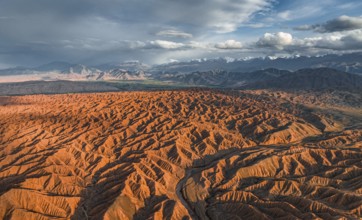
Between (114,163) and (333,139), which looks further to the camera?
(333,139)

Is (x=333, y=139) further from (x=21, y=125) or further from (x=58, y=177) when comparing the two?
(x=21, y=125)

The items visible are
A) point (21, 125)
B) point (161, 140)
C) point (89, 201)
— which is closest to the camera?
point (89, 201)

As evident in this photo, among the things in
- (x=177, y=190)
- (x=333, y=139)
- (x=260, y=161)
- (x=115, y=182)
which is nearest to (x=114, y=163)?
(x=115, y=182)

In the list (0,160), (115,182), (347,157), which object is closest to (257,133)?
(347,157)

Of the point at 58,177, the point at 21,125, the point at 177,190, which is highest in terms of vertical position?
the point at 21,125

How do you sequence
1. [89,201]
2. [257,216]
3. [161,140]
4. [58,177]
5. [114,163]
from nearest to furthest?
[257,216] < [89,201] < [58,177] < [114,163] < [161,140]

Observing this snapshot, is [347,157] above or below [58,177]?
below

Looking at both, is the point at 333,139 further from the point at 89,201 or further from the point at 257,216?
the point at 89,201
